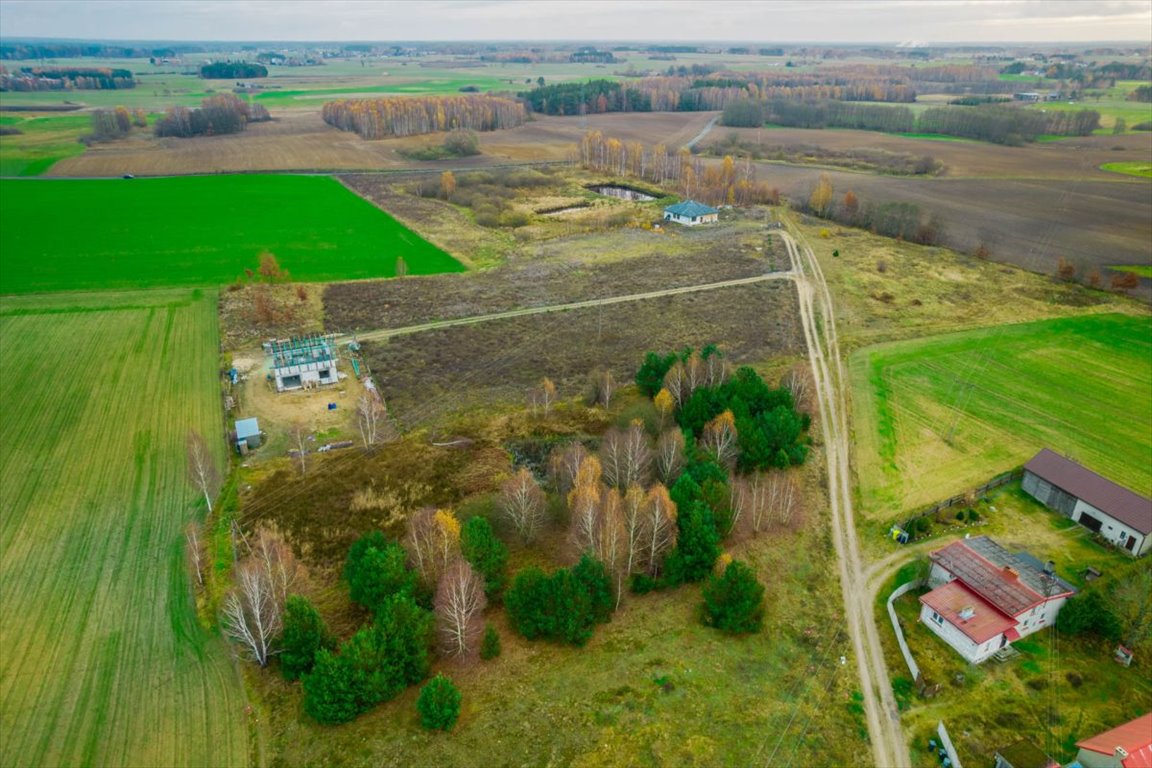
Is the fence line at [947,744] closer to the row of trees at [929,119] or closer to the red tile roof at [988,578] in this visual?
the red tile roof at [988,578]

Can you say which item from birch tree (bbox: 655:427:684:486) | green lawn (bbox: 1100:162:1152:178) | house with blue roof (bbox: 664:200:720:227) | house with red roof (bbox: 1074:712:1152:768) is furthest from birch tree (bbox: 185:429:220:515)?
green lawn (bbox: 1100:162:1152:178)

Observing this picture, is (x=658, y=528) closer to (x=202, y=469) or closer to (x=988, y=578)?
(x=988, y=578)

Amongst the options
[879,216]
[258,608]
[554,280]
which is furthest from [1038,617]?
[879,216]

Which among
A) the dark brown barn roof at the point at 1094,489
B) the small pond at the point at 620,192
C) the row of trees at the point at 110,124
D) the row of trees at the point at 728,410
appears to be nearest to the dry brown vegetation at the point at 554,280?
the row of trees at the point at 728,410

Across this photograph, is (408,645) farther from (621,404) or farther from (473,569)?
(621,404)

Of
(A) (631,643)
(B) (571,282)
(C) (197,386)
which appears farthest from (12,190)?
(A) (631,643)
